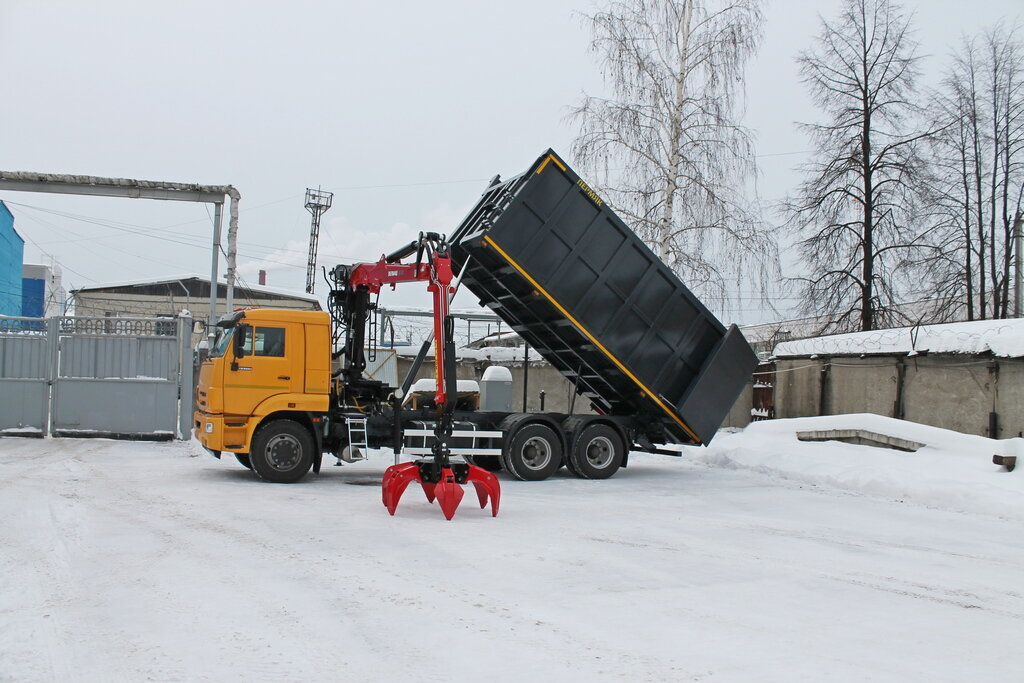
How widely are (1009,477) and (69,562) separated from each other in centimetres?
1089

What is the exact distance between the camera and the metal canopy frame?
1947 cm

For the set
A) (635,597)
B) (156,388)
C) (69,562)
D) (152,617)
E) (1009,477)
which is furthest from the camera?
(156,388)

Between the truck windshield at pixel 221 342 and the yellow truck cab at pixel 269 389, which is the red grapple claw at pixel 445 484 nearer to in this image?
the yellow truck cab at pixel 269 389

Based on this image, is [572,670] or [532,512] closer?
[572,670]

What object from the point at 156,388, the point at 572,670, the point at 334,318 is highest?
the point at 334,318

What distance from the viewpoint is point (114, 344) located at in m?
16.2

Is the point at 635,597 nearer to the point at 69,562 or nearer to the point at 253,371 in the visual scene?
the point at 69,562

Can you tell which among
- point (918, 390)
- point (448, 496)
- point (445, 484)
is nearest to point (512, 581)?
point (448, 496)

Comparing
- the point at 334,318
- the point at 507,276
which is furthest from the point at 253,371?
the point at 507,276

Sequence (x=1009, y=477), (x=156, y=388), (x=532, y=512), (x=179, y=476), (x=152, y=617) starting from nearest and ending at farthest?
(x=152, y=617) → (x=532, y=512) → (x=1009, y=477) → (x=179, y=476) → (x=156, y=388)

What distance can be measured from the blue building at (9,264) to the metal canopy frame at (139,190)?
2015cm

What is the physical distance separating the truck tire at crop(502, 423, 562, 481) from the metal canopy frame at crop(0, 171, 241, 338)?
380 inches

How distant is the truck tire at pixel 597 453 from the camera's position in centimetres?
1291

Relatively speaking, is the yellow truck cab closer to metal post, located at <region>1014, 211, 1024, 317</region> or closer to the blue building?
metal post, located at <region>1014, 211, 1024, 317</region>
